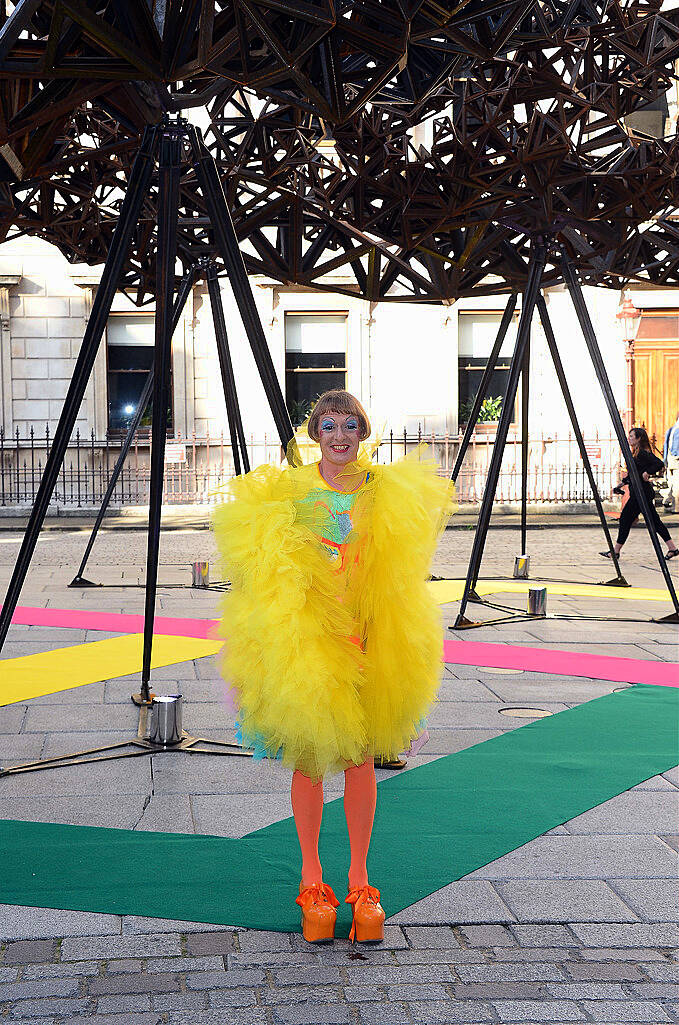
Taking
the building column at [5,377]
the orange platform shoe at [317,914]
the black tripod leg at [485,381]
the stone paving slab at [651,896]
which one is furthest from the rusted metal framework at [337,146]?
the building column at [5,377]

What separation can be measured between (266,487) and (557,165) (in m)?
5.67

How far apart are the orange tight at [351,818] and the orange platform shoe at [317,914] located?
1.5 inches

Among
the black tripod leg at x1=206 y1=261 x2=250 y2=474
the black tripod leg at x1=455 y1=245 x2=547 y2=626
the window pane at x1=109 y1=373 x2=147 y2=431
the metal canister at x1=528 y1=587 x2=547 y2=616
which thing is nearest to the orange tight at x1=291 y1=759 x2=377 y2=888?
the black tripod leg at x1=206 y1=261 x2=250 y2=474

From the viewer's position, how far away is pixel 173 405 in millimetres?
23328

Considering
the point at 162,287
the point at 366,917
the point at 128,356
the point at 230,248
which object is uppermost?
the point at 128,356

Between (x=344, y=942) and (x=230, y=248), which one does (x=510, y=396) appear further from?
(x=344, y=942)

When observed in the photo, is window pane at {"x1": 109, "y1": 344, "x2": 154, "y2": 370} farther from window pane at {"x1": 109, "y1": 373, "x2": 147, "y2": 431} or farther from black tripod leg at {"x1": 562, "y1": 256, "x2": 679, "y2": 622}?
black tripod leg at {"x1": 562, "y1": 256, "x2": 679, "y2": 622}

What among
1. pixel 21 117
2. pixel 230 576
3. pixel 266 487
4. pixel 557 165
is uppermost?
pixel 557 165

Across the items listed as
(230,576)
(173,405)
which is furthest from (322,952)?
(173,405)

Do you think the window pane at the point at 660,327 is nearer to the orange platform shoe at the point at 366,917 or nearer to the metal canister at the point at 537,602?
the metal canister at the point at 537,602

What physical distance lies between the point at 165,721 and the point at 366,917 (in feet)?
8.39

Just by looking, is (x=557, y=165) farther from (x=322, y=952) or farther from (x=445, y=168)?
(x=322, y=952)

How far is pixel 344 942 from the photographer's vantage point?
11.6 feet

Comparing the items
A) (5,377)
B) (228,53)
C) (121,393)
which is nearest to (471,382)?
(121,393)
